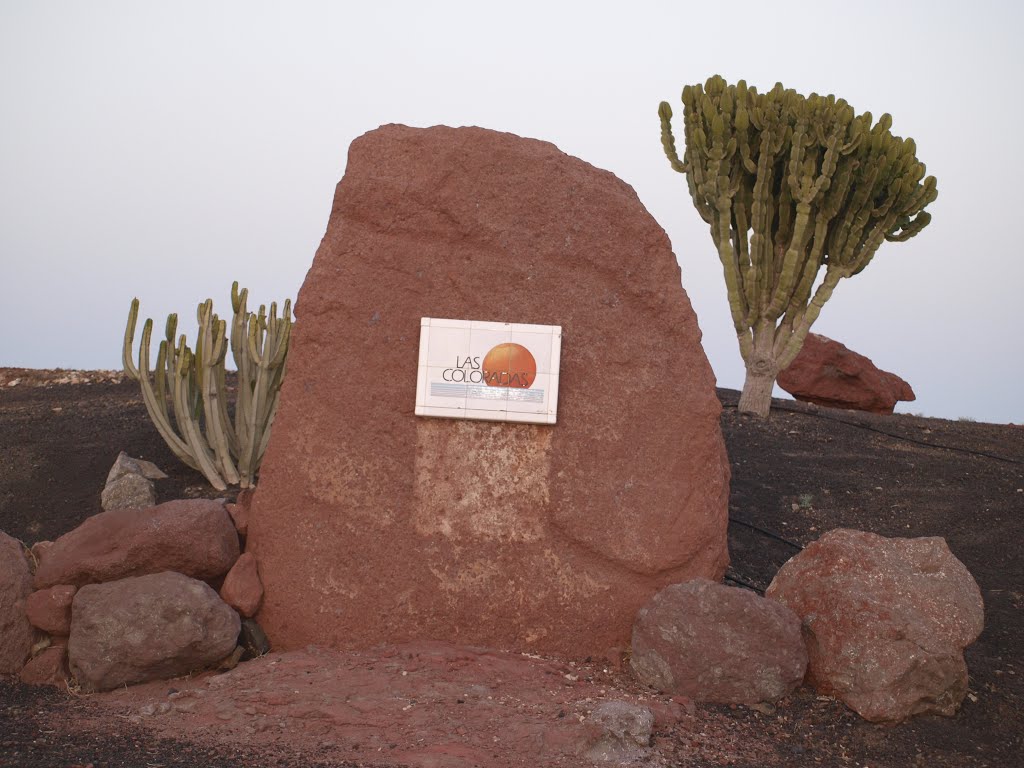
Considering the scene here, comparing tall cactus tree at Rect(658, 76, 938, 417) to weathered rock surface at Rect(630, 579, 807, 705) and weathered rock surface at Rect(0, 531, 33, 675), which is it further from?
weathered rock surface at Rect(0, 531, 33, 675)

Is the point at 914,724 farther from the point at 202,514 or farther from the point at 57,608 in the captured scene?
the point at 57,608

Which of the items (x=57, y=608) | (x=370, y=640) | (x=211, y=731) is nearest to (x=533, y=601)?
(x=370, y=640)

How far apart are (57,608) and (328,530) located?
1.40 m

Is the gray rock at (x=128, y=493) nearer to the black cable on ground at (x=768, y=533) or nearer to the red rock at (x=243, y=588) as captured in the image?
the red rock at (x=243, y=588)

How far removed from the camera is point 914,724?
5.07 metres

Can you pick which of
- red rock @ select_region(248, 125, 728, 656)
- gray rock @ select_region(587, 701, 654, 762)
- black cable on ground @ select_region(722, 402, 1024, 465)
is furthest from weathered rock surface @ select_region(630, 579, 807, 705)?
black cable on ground @ select_region(722, 402, 1024, 465)

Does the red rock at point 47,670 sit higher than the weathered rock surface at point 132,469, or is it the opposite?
the weathered rock surface at point 132,469

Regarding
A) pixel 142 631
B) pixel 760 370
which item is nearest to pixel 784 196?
pixel 760 370

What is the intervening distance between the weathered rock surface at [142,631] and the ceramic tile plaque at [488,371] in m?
1.49

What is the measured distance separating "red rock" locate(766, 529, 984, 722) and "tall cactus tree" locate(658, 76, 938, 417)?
5555 mm

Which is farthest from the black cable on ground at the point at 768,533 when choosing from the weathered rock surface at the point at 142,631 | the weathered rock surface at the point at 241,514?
the weathered rock surface at the point at 142,631

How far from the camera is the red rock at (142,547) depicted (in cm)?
544

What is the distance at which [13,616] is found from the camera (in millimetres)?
5355

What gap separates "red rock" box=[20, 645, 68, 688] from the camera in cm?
528
